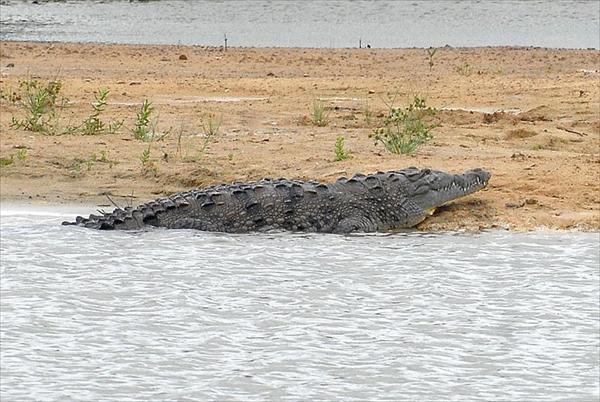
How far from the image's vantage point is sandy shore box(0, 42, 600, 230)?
930 centimetres

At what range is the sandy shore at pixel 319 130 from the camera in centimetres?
930

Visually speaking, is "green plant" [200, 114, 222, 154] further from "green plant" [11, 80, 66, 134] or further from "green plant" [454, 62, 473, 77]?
"green plant" [454, 62, 473, 77]

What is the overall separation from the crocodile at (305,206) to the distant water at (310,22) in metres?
14.3

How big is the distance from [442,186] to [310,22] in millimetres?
21110

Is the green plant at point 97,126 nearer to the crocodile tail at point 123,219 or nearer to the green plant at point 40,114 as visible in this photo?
Result: the green plant at point 40,114

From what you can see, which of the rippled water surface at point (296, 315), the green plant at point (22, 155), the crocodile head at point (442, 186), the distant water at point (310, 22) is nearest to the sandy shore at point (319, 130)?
the green plant at point (22, 155)

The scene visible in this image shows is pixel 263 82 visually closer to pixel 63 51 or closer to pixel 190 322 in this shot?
pixel 63 51

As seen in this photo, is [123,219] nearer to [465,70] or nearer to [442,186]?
[442,186]

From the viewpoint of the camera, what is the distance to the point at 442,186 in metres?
8.88

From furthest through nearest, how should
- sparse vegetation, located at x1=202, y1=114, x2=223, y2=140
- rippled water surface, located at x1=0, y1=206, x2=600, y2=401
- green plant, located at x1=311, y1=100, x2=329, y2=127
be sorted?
1. green plant, located at x1=311, y1=100, x2=329, y2=127
2. sparse vegetation, located at x1=202, y1=114, x2=223, y2=140
3. rippled water surface, located at x1=0, y1=206, x2=600, y2=401

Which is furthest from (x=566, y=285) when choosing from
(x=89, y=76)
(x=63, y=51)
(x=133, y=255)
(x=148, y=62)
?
(x=63, y=51)

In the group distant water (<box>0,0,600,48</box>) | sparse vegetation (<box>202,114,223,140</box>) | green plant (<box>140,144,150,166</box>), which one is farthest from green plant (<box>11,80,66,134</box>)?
distant water (<box>0,0,600,48</box>)

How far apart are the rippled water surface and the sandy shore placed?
948 millimetres

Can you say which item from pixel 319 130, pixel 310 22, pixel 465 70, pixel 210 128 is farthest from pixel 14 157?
pixel 310 22
